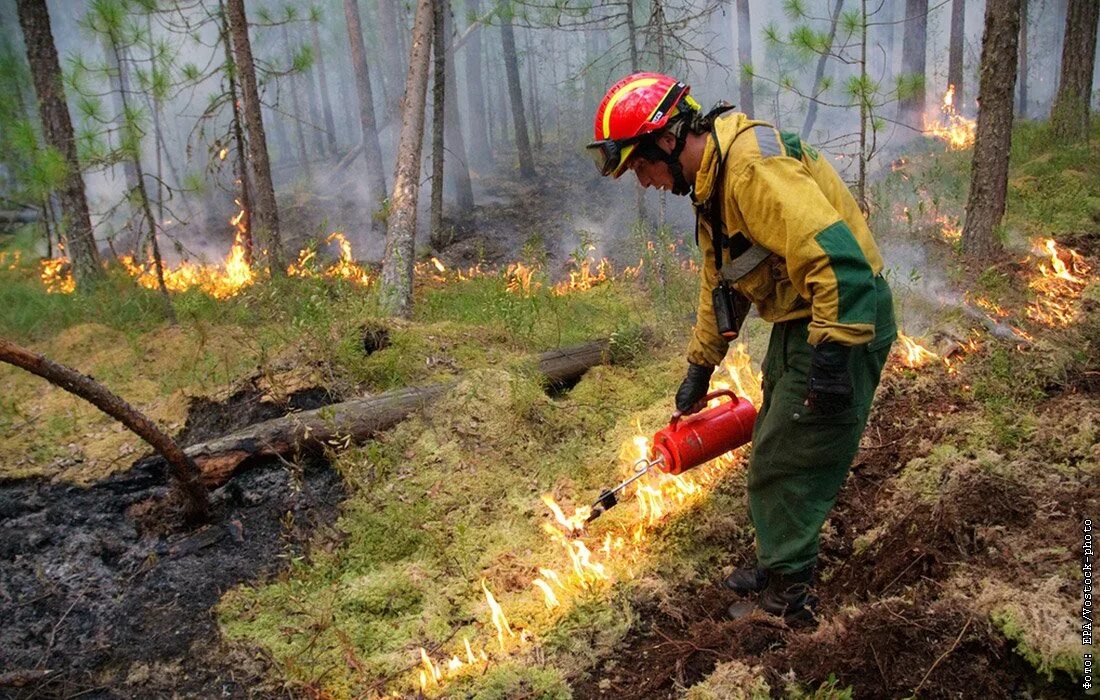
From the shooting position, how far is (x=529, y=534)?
4047mm

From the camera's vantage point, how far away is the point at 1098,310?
4.96m

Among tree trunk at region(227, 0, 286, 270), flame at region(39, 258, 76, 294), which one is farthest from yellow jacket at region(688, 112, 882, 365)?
flame at region(39, 258, 76, 294)

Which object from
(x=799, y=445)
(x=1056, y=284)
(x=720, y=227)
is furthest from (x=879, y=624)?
(x=1056, y=284)

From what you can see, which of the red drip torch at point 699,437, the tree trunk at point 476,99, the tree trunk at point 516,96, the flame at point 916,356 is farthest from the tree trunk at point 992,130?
the tree trunk at point 476,99

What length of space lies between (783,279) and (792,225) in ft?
1.14

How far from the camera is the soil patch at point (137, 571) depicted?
328 cm

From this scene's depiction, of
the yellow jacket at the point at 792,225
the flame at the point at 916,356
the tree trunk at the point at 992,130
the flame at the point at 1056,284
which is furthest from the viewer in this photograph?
the tree trunk at the point at 992,130

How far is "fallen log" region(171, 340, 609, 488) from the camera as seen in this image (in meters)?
4.53

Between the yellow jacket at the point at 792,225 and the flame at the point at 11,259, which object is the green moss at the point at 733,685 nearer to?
the yellow jacket at the point at 792,225

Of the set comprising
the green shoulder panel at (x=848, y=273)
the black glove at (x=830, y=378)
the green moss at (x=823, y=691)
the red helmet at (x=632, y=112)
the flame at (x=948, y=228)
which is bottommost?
the flame at (x=948, y=228)

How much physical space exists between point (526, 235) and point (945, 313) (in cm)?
1282

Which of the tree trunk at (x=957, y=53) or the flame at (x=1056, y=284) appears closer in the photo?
the flame at (x=1056, y=284)

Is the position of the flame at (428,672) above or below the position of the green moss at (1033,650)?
below

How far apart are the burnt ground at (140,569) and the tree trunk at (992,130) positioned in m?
6.52
